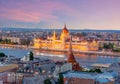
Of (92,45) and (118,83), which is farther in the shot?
(92,45)

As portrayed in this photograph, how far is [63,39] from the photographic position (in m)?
37.9

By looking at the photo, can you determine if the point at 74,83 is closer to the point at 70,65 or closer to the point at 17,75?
the point at 17,75

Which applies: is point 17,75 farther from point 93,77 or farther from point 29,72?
point 93,77

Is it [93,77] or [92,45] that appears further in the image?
[92,45]

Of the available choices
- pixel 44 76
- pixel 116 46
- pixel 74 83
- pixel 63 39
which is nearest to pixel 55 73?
pixel 44 76

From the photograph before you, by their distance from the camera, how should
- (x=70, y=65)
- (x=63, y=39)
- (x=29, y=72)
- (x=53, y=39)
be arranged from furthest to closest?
(x=53, y=39), (x=63, y=39), (x=70, y=65), (x=29, y=72)

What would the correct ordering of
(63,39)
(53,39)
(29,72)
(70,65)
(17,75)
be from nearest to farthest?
1. (17,75)
2. (29,72)
3. (70,65)
4. (63,39)
5. (53,39)

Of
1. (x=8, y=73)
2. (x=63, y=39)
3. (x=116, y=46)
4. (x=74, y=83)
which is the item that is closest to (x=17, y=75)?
(x=8, y=73)

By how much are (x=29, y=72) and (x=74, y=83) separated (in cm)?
185

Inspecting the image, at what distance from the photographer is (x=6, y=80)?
31.0 feet

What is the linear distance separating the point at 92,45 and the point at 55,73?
28622 millimetres

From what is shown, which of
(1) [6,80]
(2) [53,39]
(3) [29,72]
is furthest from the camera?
(2) [53,39]

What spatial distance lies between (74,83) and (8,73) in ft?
5.41

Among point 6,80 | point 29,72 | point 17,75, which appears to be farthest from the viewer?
point 29,72
